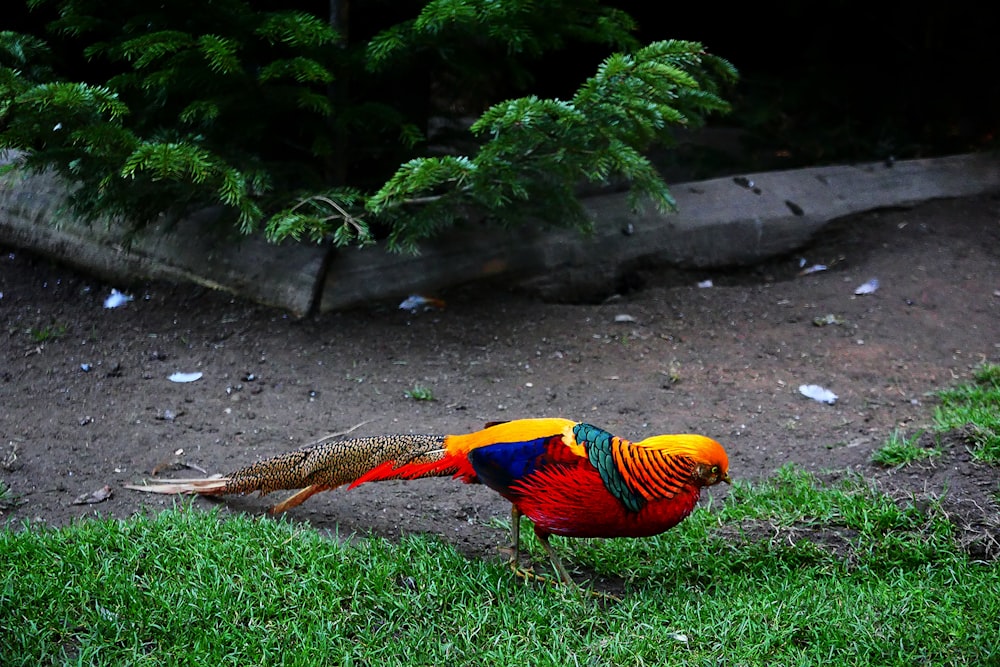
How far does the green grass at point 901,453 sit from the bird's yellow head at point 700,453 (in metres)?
1.12

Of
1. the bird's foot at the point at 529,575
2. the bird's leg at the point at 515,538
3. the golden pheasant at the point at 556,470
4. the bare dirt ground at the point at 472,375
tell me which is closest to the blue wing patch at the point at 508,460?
the golden pheasant at the point at 556,470

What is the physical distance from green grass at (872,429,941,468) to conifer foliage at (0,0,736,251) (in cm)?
154

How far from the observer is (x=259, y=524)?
120 inches

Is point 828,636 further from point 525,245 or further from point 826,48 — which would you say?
point 826,48

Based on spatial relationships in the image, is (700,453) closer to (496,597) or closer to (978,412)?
(496,597)

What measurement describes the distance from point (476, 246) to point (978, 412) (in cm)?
258

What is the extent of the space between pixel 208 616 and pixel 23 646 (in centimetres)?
46

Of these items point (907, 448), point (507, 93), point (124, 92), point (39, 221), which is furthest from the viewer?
point (507, 93)

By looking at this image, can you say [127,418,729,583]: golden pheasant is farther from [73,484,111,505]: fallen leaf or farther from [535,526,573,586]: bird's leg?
[73,484,111,505]: fallen leaf

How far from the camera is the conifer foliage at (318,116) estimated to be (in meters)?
3.90

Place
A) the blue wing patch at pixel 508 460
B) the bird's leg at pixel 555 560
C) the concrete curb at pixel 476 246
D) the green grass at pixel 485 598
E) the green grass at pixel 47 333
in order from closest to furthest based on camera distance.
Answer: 1. the green grass at pixel 485 598
2. the blue wing patch at pixel 508 460
3. the bird's leg at pixel 555 560
4. the green grass at pixel 47 333
5. the concrete curb at pixel 476 246

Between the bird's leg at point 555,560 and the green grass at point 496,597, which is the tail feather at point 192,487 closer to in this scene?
the green grass at point 496,597

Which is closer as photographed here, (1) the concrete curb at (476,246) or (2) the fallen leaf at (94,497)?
(2) the fallen leaf at (94,497)

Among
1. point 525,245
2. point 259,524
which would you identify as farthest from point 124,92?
point 259,524
